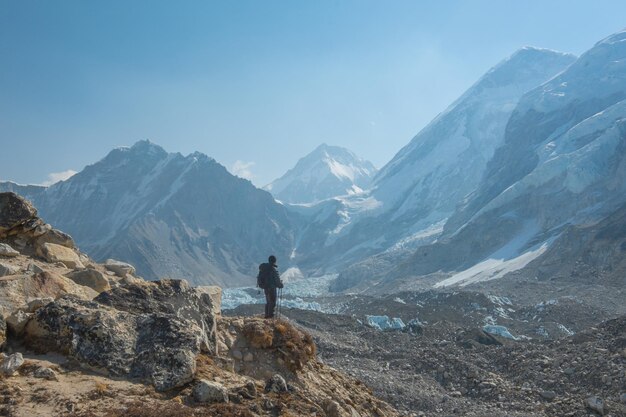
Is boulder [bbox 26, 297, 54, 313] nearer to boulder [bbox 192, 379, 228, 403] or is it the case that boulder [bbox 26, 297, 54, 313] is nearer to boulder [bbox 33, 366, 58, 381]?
boulder [bbox 33, 366, 58, 381]

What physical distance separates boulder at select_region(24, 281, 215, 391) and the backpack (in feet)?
15.2

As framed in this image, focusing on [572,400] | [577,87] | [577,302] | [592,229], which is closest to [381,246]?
[577,87]

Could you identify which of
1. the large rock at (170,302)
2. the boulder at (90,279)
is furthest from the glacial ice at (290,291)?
the large rock at (170,302)

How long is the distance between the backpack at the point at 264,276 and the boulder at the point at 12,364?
6399mm

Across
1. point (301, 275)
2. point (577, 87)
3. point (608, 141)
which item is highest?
point (577, 87)

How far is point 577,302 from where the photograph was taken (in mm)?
59062

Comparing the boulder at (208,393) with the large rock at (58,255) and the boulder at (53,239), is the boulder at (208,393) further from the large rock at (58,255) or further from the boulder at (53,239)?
the boulder at (53,239)

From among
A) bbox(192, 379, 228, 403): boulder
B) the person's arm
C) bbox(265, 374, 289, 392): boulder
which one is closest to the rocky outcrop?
the person's arm

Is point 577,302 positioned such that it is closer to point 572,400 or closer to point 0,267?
point 572,400

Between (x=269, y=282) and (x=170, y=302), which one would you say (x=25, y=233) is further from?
(x=269, y=282)

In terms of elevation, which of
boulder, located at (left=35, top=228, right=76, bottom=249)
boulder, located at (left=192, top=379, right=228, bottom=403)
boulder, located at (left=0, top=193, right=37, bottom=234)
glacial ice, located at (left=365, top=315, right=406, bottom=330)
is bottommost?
glacial ice, located at (left=365, top=315, right=406, bottom=330)

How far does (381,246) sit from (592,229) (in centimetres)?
10190

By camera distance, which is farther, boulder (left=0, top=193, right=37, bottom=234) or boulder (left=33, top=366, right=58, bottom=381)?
boulder (left=0, top=193, right=37, bottom=234)

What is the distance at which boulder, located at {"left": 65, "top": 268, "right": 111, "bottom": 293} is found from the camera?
10656 millimetres
